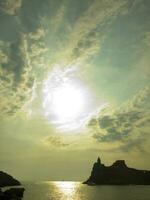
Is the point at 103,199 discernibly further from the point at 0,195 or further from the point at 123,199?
the point at 0,195

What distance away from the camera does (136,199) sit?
471ft

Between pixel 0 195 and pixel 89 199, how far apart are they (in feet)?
173

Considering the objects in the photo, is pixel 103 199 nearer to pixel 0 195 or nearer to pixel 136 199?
pixel 136 199

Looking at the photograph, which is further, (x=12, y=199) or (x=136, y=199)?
(x=136, y=199)

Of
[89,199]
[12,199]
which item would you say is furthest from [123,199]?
[12,199]

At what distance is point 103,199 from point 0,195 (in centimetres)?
5354

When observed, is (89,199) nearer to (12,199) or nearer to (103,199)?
(103,199)

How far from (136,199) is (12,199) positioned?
56.7 m

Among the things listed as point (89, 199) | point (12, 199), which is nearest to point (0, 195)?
point (12, 199)

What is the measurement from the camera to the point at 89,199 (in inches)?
5999

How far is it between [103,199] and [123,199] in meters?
8.84

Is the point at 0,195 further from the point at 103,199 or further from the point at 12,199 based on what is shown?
the point at 103,199

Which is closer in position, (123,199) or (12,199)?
(12,199)

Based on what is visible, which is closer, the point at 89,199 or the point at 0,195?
the point at 0,195
